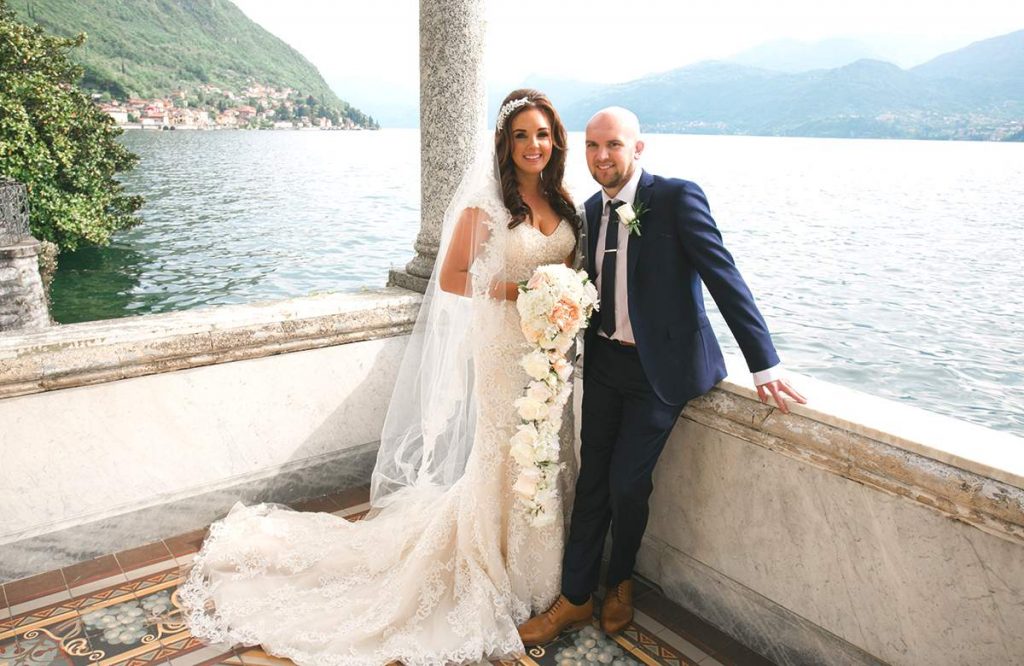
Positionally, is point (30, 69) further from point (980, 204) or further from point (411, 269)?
point (980, 204)

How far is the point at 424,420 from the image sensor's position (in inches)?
128

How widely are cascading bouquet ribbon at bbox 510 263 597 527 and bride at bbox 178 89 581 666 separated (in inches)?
5.0

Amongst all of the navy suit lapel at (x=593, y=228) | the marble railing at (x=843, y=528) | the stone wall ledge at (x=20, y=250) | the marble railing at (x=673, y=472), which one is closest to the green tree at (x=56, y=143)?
the stone wall ledge at (x=20, y=250)

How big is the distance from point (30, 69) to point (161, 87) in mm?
79518

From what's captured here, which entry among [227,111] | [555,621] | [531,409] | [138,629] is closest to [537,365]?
[531,409]

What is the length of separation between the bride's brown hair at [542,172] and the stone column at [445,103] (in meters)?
1.31

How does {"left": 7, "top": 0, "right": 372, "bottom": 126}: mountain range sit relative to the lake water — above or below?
above

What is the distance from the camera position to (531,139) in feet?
9.09

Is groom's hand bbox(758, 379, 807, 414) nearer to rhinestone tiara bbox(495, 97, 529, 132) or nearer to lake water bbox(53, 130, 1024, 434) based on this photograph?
lake water bbox(53, 130, 1024, 434)

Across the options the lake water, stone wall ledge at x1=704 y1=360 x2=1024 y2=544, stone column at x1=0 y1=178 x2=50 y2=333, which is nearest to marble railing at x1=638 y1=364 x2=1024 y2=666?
stone wall ledge at x1=704 y1=360 x2=1024 y2=544

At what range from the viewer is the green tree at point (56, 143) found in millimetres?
18172

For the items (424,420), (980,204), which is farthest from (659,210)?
(980,204)

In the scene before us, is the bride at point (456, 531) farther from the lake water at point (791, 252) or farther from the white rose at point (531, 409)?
the lake water at point (791, 252)

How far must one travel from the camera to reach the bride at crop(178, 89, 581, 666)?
9.22 ft
